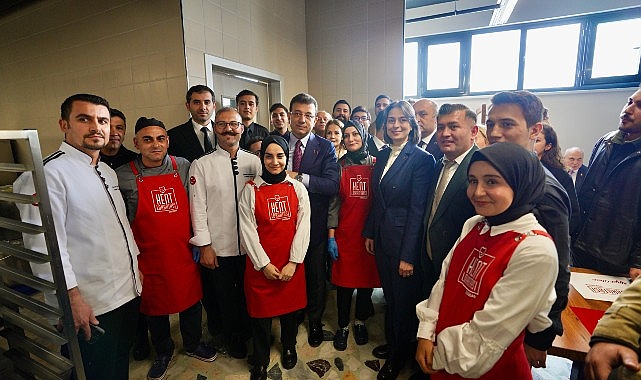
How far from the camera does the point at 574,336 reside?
1078 mm

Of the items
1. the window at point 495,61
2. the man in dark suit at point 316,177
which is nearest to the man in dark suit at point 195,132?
the man in dark suit at point 316,177

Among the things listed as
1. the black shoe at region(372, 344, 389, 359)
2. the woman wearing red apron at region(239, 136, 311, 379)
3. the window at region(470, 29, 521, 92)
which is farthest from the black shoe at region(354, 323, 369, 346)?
the window at region(470, 29, 521, 92)

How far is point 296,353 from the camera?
77.1 inches

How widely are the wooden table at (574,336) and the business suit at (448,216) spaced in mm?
520

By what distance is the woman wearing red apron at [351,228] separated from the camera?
2.04m

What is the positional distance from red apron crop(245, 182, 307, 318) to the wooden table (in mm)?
1281

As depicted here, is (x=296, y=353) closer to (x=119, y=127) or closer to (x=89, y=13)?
(x=119, y=127)

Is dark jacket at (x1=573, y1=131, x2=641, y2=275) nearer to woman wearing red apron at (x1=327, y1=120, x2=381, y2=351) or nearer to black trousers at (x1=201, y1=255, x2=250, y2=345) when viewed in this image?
woman wearing red apron at (x1=327, y1=120, x2=381, y2=351)

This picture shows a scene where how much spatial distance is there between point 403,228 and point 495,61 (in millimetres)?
4852

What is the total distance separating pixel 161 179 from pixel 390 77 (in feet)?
11.4

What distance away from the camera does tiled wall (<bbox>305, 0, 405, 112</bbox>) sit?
4062mm

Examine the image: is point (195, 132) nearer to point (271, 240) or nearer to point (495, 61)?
point (271, 240)

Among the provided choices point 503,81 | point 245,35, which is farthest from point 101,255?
point 503,81

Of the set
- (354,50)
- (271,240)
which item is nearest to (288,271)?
(271,240)
